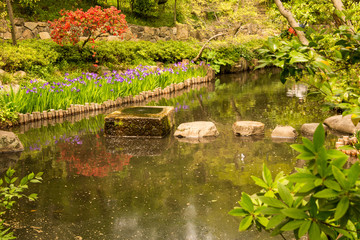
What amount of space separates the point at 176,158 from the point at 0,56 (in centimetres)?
836

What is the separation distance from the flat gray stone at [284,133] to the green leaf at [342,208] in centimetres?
690

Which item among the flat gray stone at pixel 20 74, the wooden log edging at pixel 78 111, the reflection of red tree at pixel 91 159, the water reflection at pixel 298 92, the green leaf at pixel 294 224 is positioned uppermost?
the green leaf at pixel 294 224

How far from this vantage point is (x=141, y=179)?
19.1 ft

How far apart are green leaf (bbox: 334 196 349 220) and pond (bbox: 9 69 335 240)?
1.41m

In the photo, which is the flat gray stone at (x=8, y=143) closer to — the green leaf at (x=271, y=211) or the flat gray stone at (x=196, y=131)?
the flat gray stone at (x=196, y=131)

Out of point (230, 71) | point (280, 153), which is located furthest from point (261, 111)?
point (230, 71)

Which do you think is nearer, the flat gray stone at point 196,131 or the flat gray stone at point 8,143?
the flat gray stone at point 8,143

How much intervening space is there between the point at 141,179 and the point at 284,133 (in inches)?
135

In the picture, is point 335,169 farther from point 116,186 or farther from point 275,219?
point 116,186

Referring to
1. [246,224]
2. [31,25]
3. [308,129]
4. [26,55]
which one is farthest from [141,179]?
[31,25]

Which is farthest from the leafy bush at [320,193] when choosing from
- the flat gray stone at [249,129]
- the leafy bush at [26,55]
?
the leafy bush at [26,55]

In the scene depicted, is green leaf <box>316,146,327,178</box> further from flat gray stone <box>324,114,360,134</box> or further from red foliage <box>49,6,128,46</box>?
red foliage <box>49,6,128,46</box>

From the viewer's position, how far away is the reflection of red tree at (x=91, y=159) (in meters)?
6.21

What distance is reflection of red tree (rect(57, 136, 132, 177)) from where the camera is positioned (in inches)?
244
